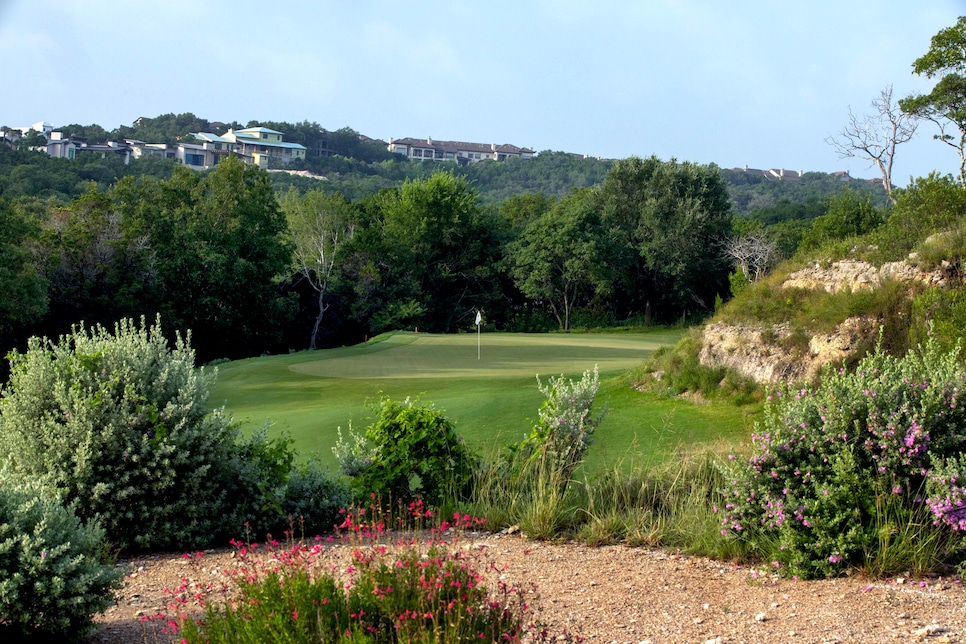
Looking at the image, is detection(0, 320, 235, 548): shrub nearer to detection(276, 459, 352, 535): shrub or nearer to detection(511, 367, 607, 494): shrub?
detection(276, 459, 352, 535): shrub

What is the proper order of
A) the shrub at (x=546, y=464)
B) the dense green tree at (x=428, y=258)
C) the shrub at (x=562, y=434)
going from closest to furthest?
1. the shrub at (x=546, y=464)
2. the shrub at (x=562, y=434)
3. the dense green tree at (x=428, y=258)

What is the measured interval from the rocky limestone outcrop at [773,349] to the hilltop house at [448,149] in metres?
139

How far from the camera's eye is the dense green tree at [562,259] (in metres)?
47.7

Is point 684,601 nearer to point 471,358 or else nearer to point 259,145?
point 471,358

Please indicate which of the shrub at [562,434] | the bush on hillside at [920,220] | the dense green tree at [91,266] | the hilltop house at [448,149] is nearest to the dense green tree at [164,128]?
the hilltop house at [448,149]

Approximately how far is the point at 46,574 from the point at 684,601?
10.2 feet

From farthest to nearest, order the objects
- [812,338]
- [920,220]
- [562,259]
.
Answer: [562,259] → [920,220] → [812,338]

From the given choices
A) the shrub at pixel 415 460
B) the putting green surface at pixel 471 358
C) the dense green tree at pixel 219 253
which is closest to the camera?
the shrub at pixel 415 460

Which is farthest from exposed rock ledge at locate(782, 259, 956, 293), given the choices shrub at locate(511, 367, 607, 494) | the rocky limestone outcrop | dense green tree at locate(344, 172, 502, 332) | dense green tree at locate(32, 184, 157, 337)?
dense green tree at locate(344, 172, 502, 332)

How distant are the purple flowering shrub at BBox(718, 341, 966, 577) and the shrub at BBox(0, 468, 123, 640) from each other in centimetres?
358

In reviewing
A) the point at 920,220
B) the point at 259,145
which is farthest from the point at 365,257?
the point at 259,145

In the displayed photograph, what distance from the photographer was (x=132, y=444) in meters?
6.00

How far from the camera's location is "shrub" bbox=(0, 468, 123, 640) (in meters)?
3.95

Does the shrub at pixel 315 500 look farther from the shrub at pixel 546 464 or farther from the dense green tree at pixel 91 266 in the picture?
the dense green tree at pixel 91 266
